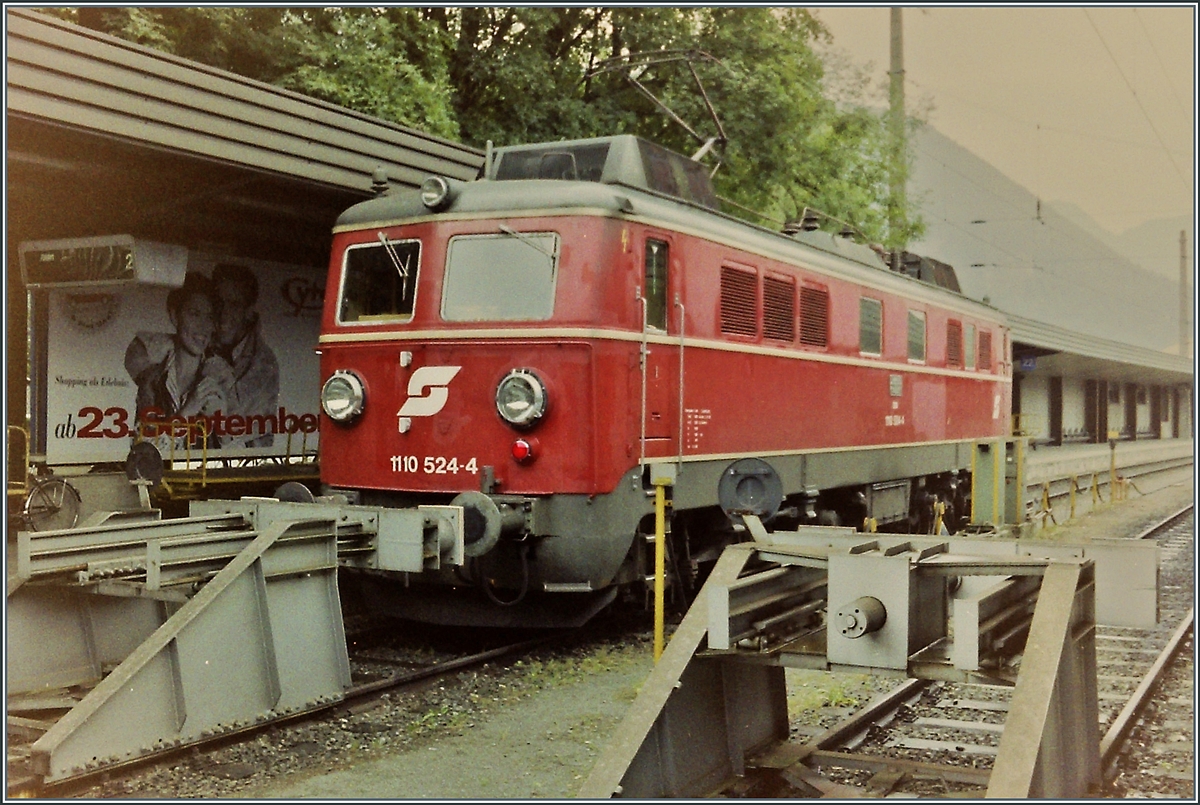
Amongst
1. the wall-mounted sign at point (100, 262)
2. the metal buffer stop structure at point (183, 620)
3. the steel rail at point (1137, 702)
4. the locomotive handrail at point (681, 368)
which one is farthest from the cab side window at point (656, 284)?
the wall-mounted sign at point (100, 262)

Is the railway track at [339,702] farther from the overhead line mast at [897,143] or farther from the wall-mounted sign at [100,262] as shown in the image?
the overhead line mast at [897,143]

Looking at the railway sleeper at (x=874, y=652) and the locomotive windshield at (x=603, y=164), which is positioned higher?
the locomotive windshield at (x=603, y=164)

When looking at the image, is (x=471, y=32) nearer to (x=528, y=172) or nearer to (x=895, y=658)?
(x=528, y=172)

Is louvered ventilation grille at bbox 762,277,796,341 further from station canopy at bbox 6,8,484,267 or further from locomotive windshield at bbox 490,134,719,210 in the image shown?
station canopy at bbox 6,8,484,267

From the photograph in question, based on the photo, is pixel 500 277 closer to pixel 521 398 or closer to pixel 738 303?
pixel 521 398

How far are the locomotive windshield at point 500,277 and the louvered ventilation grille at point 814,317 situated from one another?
316 centimetres

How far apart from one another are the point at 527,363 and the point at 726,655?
3.47 meters

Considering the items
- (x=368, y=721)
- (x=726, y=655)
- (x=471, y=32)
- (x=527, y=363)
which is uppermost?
(x=471, y=32)

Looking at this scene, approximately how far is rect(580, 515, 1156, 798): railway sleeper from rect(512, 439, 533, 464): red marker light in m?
2.52

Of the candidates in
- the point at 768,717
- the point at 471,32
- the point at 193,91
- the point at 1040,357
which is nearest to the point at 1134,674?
the point at 768,717

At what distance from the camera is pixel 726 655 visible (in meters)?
4.76

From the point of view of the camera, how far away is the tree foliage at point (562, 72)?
56.5ft

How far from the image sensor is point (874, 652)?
4520 millimetres

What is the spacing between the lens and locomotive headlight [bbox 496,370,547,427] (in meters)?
7.68
